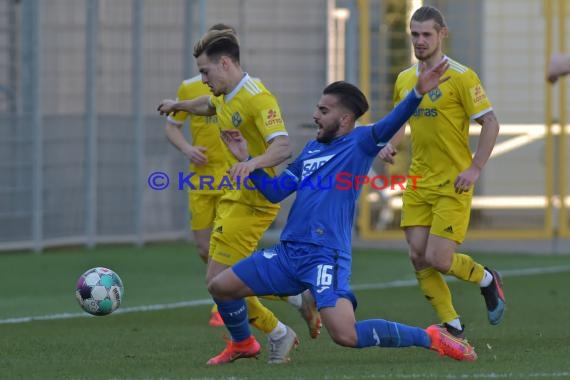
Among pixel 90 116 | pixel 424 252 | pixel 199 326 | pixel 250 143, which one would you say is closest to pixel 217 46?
pixel 250 143

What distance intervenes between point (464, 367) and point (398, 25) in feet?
37.8

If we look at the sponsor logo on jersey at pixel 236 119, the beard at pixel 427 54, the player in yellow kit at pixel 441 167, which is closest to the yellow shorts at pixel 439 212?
the player in yellow kit at pixel 441 167

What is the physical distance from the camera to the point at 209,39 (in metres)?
8.31

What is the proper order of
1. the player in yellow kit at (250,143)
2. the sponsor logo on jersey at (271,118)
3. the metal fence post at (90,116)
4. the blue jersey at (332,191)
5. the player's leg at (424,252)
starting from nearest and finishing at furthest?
the blue jersey at (332,191)
the player in yellow kit at (250,143)
the sponsor logo on jersey at (271,118)
the player's leg at (424,252)
the metal fence post at (90,116)

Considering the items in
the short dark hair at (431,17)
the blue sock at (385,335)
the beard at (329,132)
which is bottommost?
the blue sock at (385,335)

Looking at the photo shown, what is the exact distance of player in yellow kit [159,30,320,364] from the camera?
Answer: 802cm

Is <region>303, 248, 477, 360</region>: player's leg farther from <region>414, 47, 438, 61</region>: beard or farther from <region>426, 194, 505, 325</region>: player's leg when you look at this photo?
<region>414, 47, 438, 61</region>: beard

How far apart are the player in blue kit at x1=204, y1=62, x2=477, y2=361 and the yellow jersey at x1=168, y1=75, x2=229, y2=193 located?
2671mm

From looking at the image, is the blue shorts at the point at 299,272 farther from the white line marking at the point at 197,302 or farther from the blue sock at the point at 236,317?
the white line marking at the point at 197,302

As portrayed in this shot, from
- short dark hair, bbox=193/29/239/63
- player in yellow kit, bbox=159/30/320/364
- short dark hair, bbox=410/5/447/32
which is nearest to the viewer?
player in yellow kit, bbox=159/30/320/364

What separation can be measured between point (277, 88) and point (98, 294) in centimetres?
1023

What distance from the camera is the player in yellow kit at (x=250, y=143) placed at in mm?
8023

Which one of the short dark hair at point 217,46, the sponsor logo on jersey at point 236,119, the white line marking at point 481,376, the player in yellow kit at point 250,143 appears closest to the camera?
the white line marking at point 481,376

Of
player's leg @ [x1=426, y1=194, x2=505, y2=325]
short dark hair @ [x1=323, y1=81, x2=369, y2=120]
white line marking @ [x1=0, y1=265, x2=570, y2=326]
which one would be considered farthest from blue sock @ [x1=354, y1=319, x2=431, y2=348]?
white line marking @ [x1=0, y1=265, x2=570, y2=326]
